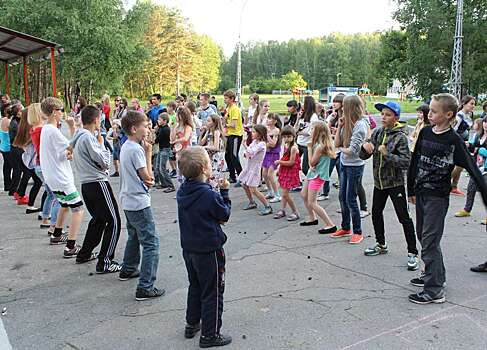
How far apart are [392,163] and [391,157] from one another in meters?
0.08

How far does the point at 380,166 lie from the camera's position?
533 centimetres

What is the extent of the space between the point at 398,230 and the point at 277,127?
10.6 ft

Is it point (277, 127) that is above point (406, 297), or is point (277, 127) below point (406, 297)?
above

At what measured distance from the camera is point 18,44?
15.8 m

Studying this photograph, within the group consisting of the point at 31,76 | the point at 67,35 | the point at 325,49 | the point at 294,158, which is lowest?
the point at 294,158

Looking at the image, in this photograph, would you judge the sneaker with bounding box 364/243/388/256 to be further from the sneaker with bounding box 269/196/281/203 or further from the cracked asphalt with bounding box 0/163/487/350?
the sneaker with bounding box 269/196/281/203

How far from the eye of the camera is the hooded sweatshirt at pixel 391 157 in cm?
517

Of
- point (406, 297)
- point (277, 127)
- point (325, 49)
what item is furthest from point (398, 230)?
point (325, 49)

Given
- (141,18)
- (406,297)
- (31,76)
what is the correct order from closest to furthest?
(406,297)
(31,76)
(141,18)

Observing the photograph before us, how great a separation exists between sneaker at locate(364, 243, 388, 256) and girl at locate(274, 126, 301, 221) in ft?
6.18

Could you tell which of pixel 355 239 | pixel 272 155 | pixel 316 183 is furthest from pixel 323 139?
pixel 272 155

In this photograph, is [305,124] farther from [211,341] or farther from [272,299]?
[211,341]

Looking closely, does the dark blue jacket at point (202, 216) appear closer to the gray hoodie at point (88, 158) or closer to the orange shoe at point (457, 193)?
the gray hoodie at point (88, 158)

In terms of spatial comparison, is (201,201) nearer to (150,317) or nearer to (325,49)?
(150,317)
